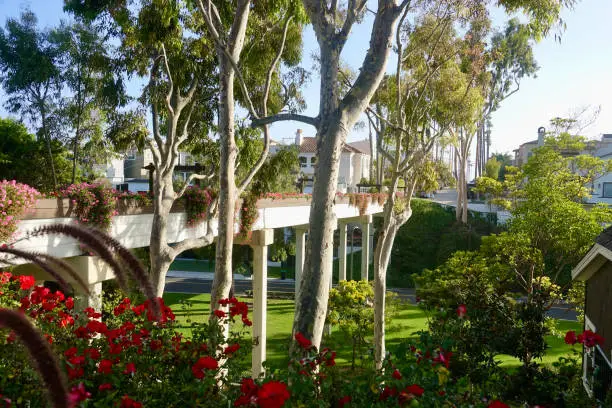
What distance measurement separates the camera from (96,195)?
28.3 feet

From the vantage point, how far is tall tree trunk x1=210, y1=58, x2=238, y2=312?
29.6 ft

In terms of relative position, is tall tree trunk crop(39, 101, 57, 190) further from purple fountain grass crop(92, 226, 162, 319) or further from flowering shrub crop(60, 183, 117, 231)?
purple fountain grass crop(92, 226, 162, 319)

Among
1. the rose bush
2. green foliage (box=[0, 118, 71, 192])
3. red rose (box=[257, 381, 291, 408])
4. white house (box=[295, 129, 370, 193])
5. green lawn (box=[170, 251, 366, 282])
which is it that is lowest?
green lawn (box=[170, 251, 366, 282])

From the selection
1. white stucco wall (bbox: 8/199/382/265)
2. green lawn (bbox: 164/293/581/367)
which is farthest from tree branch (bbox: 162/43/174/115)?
green lawn (bbox: 164/293/581/367)

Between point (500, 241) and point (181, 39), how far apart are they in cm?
1086

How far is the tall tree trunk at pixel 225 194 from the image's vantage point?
9016 millimetres

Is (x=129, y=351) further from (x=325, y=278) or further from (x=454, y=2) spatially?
(x=454, y=2)

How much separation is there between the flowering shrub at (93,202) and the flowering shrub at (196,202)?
273 cm

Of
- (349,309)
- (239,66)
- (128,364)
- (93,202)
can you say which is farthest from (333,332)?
(128,364)

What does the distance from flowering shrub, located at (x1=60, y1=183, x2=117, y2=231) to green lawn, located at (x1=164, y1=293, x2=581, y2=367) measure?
773 cm

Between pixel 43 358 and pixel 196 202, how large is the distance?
11024 millimetres

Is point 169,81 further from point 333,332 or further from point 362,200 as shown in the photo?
point 333,332

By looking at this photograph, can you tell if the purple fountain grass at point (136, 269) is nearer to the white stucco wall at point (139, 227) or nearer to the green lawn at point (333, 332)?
the white stucco wall at point (139, 227)

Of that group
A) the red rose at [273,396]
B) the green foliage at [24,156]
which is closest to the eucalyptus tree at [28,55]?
the green foliage at [24,156]
